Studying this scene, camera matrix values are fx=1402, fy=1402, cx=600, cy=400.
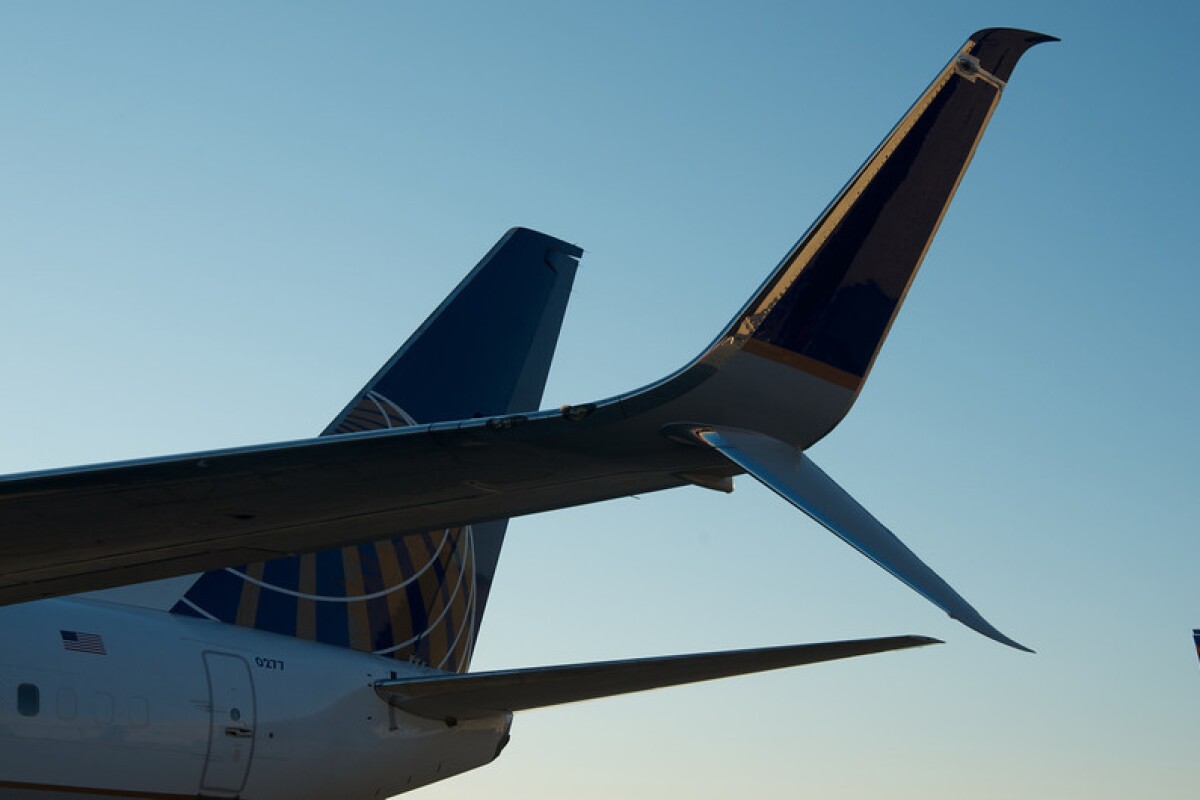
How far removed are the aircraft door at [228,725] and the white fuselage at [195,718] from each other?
10 mm

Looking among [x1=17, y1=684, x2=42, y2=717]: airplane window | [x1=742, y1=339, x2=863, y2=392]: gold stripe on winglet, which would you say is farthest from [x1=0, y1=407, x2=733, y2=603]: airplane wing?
[x1=17, y1=684, x2=42, y2=717]: airplane window

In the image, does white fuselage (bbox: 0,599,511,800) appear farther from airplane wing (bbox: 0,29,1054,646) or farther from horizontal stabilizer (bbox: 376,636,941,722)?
airplane wing (bbox: 0,29,1054,646)

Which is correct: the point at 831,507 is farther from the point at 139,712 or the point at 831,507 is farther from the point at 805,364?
the point at 139,712

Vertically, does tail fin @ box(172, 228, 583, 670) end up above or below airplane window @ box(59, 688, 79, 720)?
above

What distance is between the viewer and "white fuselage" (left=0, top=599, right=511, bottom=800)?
9.97 meters

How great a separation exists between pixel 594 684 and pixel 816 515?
242 inches

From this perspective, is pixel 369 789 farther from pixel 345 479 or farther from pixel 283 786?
pixel 345 479

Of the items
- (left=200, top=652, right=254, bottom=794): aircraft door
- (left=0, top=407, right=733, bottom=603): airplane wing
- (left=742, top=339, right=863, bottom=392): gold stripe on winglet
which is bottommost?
(left=200, top=652, right=254, bottom=794): aircraft door

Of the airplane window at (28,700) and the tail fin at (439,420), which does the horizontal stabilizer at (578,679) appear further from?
the airplane window at (28,700)

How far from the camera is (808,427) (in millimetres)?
6602

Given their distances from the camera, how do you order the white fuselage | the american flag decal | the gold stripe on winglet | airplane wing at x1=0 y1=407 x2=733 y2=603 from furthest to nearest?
the american flag decal, the white fuselage, the gold stripe on winglet, airplane wing at x1=0 y1=407 x2=733 y2=603

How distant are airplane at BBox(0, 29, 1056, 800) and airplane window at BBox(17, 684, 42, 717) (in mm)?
18

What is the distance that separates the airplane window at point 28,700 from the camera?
984cm

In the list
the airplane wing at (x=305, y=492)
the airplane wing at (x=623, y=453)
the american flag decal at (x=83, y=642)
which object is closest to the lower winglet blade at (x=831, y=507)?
the airplane wing at (x=623, y=453)
